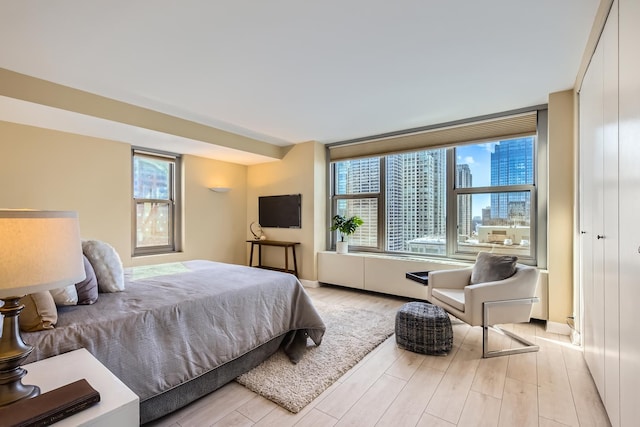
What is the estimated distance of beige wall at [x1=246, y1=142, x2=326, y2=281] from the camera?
4.78 metres

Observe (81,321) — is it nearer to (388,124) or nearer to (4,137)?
(4,137)

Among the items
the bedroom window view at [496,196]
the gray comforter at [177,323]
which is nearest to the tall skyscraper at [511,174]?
the bedroom window view at [496,196]

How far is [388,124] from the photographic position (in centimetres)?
395

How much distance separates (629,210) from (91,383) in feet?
7.79

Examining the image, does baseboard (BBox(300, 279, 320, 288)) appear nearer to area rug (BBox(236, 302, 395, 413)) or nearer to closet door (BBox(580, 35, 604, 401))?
area rug (BBox(236, 302, 395, 413))

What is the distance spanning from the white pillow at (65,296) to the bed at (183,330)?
5 cm

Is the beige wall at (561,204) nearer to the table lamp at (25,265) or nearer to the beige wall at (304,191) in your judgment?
the beige wall at (304,191)

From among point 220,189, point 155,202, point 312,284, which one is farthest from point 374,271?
point 155,202

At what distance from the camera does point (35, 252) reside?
37.2 inches

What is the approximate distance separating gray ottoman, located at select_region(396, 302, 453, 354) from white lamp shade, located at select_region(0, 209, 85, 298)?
7.87ft

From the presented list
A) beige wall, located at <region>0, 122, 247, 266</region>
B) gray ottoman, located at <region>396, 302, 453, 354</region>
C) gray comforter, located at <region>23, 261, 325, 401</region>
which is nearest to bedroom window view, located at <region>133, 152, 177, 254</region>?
beige wall, located at <region>0, 122, 247, 266</region>

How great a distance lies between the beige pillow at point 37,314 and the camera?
1392 mm

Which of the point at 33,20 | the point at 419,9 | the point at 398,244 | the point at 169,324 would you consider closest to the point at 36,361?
the point at 169,324

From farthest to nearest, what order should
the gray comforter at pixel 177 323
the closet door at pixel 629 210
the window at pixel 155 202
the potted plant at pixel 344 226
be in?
the potted plant at pixel 344 226, the window at pixel 155 202, the gray comforter at pixel 177 323, the closet door at pixel 629 210
